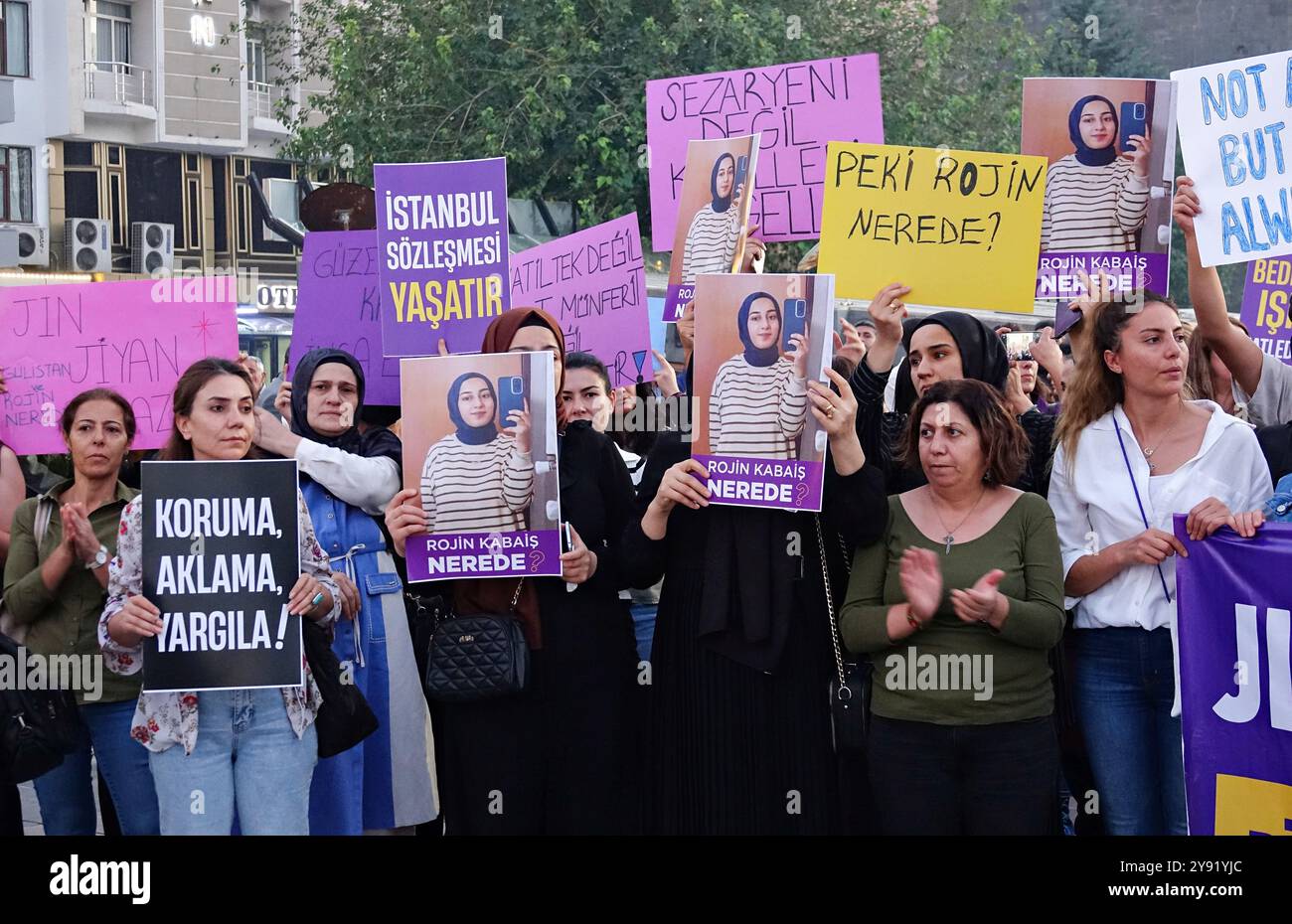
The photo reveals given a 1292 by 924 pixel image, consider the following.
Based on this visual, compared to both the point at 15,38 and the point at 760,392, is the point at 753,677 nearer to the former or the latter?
the point at 760,392

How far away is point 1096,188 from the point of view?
17.9ft

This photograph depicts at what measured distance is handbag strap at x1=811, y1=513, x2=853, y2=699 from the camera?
179 inches

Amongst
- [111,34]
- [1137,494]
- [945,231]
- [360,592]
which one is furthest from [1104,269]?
[111,34]

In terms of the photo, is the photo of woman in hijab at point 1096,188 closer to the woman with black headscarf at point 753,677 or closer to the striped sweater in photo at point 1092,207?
the striped sweater in photo at point 1092,207

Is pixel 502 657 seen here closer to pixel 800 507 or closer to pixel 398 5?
pixel 800 507

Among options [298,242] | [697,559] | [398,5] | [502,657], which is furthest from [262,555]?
[298,242]

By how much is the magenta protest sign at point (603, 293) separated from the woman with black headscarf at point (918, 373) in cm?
167

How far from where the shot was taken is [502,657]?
4.68m

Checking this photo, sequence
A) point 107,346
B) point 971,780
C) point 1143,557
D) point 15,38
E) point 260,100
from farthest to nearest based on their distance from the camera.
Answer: point 260,100 < point 15,38 < point 107,346 < point 1143,557 < point 971,780

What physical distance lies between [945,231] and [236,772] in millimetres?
2803

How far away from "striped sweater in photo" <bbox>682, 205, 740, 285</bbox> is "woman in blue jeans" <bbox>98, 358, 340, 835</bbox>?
1.83 meters

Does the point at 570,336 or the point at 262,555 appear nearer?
the point at 262,555

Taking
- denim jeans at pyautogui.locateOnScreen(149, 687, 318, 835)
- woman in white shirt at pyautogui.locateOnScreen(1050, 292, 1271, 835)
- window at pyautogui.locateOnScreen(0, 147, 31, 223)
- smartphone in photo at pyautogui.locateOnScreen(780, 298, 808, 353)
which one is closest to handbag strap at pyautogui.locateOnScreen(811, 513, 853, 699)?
smartphone in photo at pyautogui.locateOnScreen(780, 298, 808, 353)
